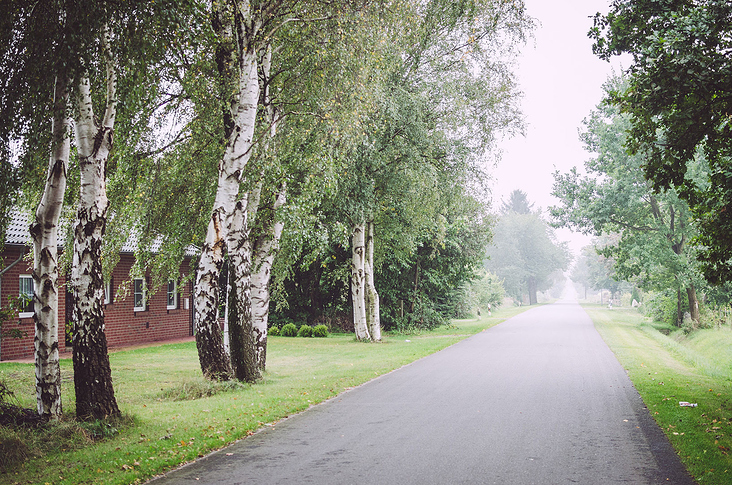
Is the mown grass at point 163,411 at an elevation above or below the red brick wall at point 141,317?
below

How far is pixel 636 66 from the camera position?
9.18 metres

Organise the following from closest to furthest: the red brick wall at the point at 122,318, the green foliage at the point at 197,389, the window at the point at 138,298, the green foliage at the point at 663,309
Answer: the green foliage at the point at 197,389 < the red brick wall at the point at 122,318 < the window at the point at 138,298 < the green foliage at the point at 663,309

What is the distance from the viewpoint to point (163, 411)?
8.70 meters

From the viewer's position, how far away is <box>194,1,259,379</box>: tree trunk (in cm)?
1055

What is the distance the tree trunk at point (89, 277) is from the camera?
288 inches

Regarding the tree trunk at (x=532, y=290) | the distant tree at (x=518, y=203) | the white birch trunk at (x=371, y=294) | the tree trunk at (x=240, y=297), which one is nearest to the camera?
the tree trunk at (x=240, y=297)

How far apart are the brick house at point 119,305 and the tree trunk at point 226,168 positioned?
280 cm

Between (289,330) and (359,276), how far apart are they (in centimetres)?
666

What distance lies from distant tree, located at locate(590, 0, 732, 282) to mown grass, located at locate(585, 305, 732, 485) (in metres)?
2.24

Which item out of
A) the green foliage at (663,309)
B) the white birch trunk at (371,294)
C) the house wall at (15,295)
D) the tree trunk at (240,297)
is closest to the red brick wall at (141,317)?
the house wall at (15,295)

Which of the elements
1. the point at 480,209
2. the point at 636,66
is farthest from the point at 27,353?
the point at 480,209

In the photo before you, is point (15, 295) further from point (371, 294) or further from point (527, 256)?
point (527, 256)

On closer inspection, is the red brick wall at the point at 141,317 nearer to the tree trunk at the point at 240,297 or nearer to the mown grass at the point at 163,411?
the mown grass at the point at 163,411

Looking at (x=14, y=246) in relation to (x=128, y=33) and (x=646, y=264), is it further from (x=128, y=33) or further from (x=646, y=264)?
(x=646, y=264)
